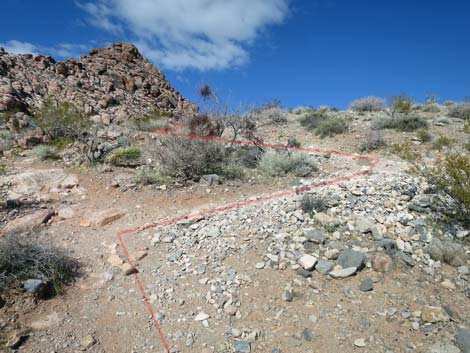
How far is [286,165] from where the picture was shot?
6.46 m

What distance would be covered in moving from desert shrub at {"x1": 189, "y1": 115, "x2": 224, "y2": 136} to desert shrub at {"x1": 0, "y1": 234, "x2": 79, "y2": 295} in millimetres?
4296

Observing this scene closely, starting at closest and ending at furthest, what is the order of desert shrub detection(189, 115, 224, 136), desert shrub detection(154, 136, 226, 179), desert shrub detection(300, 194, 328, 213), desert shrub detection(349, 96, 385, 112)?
desert shrub detection(300, 194, 328, 213), desert shrub detection(154, 136, 226, 179), desert shrub detection(189, 115, 224, 136), desert shrub detection(349, 96, 385, 112)

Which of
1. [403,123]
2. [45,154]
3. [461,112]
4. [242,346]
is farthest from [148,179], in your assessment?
[461,112]

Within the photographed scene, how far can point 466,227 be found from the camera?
3.38m

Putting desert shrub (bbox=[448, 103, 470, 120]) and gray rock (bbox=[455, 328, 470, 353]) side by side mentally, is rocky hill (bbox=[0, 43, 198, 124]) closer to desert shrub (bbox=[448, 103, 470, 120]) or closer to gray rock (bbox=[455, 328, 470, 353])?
desert shrub (bbox=[448, 103, 470, 120])

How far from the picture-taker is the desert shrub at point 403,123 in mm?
9836

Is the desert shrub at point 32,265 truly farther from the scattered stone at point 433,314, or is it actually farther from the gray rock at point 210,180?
the scattered stone at point 433,314

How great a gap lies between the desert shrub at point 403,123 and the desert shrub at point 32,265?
34.0 feet

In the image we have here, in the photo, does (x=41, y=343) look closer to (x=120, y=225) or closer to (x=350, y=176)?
(x=120, y=225)

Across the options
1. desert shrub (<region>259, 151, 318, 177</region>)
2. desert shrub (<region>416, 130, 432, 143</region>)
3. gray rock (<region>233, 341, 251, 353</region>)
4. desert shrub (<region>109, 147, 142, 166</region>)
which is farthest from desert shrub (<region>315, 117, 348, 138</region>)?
gray rock (<region>233, 341, 251, 353</region>)

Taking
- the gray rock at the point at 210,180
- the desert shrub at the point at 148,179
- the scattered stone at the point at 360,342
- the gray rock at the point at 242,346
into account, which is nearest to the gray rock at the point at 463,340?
the scattered stone at the point at 360,342

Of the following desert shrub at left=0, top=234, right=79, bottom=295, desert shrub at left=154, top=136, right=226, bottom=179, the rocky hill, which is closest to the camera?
desert shrub at left=0, top=234, right=79, bottom=295

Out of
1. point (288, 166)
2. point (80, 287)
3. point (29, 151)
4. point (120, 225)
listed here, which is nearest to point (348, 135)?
point (288, 166)

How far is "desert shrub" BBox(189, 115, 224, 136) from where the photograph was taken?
23.3 feet
